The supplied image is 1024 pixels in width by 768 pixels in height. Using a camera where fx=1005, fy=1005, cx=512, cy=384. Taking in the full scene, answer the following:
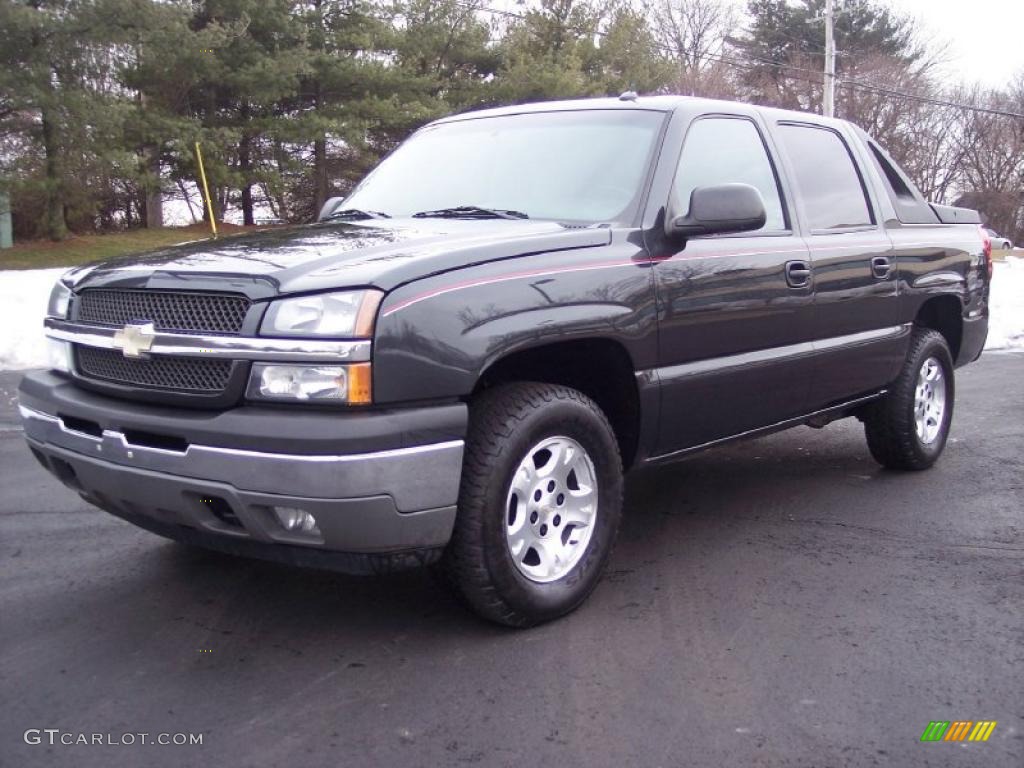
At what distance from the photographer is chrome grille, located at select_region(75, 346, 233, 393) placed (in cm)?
305

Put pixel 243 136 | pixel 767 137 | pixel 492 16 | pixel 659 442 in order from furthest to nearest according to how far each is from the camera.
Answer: pixel 492 16 < pixel 243 136 < pixel 767 137 < pixel 659 442

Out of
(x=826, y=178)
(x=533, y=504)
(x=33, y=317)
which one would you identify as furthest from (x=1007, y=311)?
(x=533, y=504)

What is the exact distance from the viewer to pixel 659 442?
393 centimetres

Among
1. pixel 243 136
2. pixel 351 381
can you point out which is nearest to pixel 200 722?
pixel 351 381

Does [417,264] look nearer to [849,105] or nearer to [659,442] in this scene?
[659,442]

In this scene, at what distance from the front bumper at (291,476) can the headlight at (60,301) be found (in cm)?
61

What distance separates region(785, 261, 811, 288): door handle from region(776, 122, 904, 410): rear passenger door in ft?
0.21

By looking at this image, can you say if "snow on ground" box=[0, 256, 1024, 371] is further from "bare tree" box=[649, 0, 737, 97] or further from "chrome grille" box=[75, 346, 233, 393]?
"bare tree" box=[649, 0, 737, 97]

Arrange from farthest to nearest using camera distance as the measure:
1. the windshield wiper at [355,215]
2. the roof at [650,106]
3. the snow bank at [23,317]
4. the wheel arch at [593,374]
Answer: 1. the snow bank at [23,317]
2. the windshield wiper at [355,215]
3. the roof at [650,106]
4. the wheel arch at [593,374]

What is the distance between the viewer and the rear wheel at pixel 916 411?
5.47 metres

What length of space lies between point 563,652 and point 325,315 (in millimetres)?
1353

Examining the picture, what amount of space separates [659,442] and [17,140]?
18827mm

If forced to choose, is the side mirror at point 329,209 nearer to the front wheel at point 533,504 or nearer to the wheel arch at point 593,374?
the wheel arch at point 593,374

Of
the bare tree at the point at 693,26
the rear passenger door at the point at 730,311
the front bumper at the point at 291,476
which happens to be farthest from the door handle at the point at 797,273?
the bare tree at the point at 693,26
